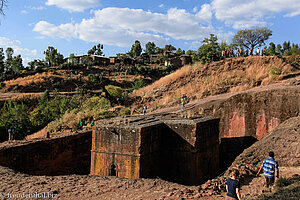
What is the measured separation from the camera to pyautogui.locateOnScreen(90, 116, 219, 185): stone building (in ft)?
29.0

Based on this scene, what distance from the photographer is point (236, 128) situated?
481 inches

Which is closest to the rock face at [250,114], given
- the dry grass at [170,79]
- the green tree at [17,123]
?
the dry grass at [170,79]

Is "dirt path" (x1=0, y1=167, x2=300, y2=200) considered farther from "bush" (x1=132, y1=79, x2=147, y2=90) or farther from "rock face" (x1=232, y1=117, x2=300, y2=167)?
"bush" (x1=132, y1=79, x2=147, y2=90)

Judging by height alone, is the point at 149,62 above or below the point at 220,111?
above

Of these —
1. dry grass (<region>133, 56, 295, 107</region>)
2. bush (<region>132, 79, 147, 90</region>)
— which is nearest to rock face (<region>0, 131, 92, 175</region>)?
dry grass (<region>133, 56, 295, 107</region>)

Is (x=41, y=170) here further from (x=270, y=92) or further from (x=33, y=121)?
(x=33, y=121)

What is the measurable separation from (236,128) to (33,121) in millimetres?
17038

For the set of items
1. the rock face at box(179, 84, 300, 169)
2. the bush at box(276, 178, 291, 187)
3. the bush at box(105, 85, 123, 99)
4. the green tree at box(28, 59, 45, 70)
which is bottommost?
the bush at box(276, 178, 291, 187)

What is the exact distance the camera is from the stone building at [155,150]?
8836mm

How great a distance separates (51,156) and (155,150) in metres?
4.99

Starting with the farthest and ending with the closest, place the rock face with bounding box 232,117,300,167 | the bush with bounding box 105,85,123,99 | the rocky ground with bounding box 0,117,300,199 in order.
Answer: the bush with bounding box 105,85,123,99
the rock face with bounding box 232,117,300,167
the rocky ground with bounding box 0,117,300,199

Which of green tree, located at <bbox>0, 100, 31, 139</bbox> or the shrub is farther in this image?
green tree, located at <bbox>0, 100, 31, 139</bbox>

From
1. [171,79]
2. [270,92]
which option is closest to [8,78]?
[171,79]

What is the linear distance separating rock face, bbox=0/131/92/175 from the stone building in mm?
2859
